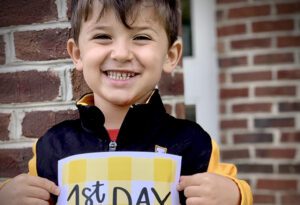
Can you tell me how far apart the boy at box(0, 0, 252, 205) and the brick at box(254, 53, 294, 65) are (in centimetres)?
98

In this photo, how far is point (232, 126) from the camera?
207 centimetres

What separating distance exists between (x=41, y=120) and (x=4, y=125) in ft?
0.37

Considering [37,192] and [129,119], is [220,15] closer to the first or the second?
[129,119]

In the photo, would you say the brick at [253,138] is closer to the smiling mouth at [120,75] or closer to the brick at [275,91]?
the brick at [275,91]

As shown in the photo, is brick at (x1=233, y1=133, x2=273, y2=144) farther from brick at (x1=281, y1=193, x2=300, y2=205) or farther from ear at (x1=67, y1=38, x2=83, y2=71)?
ear at (x1=67, y1=38, x2=83, y2=71)

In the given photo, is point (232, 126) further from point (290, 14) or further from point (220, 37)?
point (290, 14)

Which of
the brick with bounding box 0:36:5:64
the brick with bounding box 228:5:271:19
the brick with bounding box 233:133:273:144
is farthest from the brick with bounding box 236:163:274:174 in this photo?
the brick with bounding box 0:36:5:64

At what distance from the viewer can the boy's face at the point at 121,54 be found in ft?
3.40

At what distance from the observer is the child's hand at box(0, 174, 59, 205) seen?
1042mm

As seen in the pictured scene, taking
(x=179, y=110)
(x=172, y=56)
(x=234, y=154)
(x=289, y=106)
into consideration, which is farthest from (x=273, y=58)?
(x=172, y=56)

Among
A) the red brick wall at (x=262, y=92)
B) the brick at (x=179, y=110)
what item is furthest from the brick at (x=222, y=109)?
the brick at (x=179, y=110)

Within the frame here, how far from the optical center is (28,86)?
1278mm

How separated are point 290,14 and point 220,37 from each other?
1.01ft

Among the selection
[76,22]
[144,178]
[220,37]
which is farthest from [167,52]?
[220,37]
